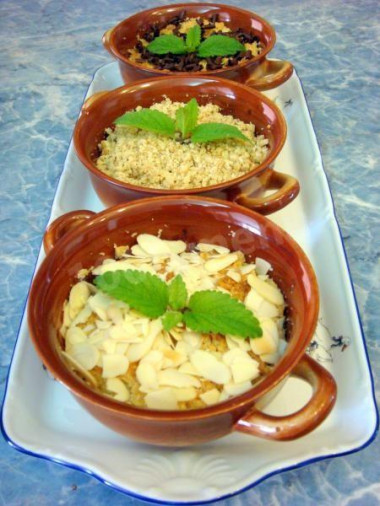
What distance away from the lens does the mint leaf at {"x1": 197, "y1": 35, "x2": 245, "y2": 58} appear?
1.19 m

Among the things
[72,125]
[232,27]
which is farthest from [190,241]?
[232,27]

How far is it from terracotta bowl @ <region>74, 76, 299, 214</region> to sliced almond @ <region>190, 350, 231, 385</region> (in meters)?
0.26

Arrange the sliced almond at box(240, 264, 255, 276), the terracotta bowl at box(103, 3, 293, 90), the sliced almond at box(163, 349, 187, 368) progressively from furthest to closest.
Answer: the terracotta bowl at box(103, 3, 293, 90) < the sliced almond at box(240, 264, 255, 276) < the sliced almond at box(163, 349, 187, 368)

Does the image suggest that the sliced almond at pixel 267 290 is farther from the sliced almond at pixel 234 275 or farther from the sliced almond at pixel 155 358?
the sliced almond at pixel 155 358

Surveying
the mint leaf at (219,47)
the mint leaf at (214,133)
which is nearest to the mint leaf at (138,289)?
the mint leaf at (214,133)

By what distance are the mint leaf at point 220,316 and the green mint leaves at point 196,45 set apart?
690 mm

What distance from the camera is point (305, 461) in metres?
0.61

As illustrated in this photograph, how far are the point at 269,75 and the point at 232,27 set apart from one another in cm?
26

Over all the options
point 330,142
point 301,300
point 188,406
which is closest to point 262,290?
point 301,300

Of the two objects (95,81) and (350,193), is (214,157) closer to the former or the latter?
(350,193)

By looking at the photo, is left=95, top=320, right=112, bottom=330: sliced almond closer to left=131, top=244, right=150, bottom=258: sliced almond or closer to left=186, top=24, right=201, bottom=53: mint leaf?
left=131, top=244, right=150, bottom=258: sliced almond

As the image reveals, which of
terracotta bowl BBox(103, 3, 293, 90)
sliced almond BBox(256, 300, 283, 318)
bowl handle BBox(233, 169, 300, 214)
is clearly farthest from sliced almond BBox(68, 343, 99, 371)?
terracotta bowl BBox(103, 3, 293, 90)

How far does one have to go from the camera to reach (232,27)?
1353 mm

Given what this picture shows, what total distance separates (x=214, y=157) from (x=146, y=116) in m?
0.14
